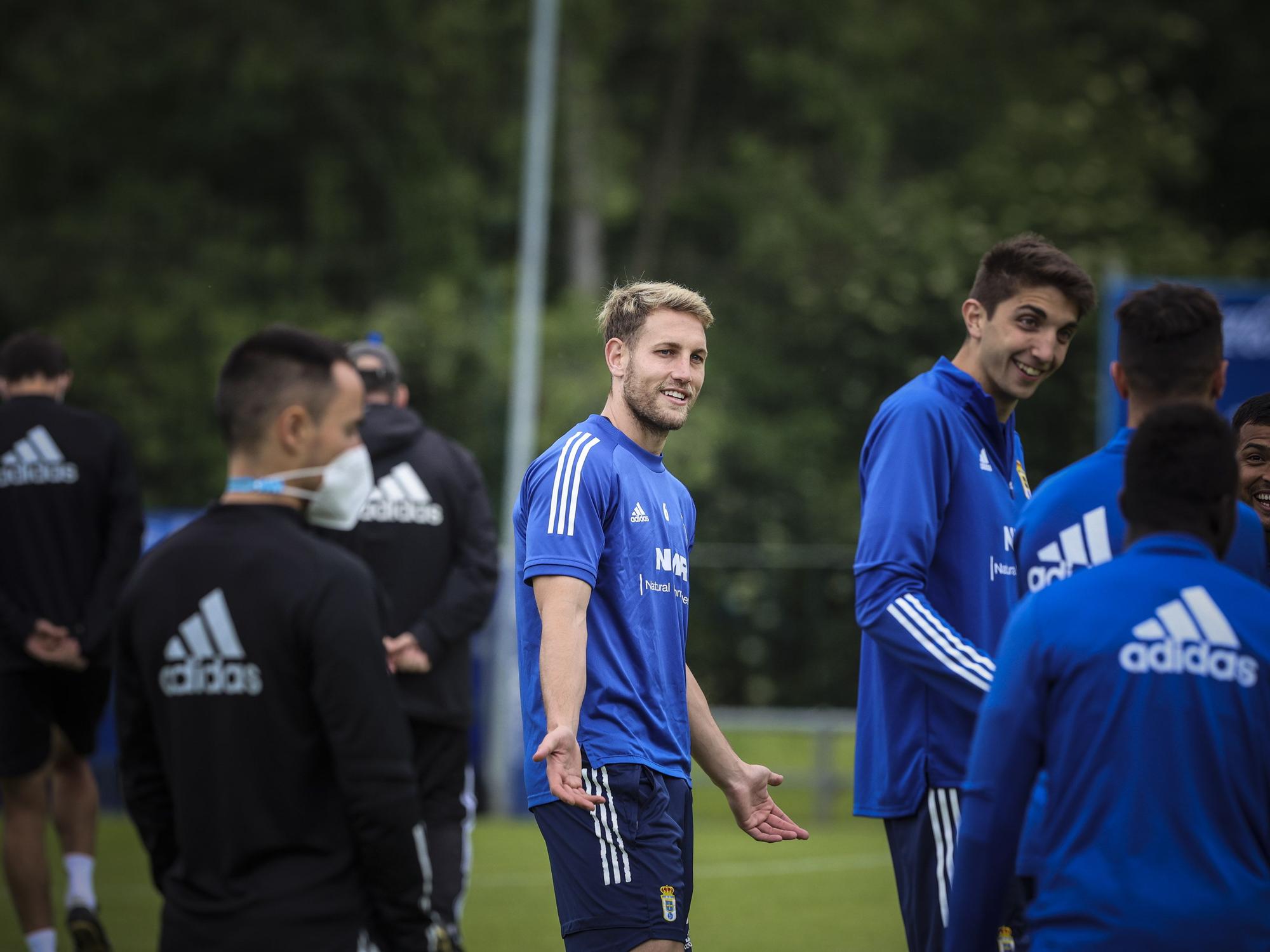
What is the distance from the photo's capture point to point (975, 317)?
456 centimetres

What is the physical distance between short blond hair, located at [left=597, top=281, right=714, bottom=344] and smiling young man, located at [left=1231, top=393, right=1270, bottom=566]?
170cm

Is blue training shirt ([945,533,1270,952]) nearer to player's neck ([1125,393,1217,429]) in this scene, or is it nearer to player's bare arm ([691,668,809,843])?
player's neck ([1125,393,1217,429])

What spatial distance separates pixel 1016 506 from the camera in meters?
4.57

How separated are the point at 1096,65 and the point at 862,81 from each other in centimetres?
399

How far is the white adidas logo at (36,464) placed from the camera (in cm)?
741

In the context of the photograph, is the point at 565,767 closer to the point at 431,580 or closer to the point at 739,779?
the point at 739,779

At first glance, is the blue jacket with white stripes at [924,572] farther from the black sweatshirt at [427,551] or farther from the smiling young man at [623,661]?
the black sweatshirt at [427,551]

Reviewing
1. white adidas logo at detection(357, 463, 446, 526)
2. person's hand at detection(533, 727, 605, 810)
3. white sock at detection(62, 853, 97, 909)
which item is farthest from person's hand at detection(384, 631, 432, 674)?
person's hand at detection(533, 727, 605, 810)

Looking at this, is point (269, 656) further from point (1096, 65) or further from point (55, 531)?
point (1096, 65)

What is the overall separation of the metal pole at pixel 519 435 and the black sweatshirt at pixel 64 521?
722 cm

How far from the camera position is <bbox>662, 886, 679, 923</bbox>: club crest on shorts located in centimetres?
441

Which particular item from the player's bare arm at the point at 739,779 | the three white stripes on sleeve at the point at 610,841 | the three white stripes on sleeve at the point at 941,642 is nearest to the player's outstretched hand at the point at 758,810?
→ the player's bare arm at the point at 739,779

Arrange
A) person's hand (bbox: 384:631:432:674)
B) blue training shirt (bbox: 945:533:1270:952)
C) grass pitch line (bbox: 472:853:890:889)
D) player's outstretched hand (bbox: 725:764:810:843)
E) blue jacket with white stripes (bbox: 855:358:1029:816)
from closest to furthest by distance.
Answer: blue training shirt (bbox: 945:533:1270:952) → blue jacket with white stripes (bbox: 855:358:1029:816) → player's outstretched hand (bbox: 725:764:810:843) → person's hand (bbox: 384:631:432:674) → grass pitch line (bbox: 472:853:890:889)

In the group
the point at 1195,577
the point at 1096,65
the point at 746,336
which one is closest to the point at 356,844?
the point at 1195,577
